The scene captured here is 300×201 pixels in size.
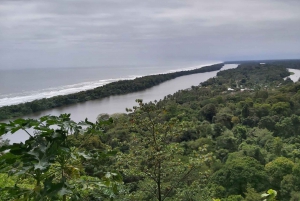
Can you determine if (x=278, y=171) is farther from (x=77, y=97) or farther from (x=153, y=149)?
(x=77, y=97)

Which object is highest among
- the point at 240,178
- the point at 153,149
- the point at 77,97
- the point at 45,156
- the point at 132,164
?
the point at 45,156

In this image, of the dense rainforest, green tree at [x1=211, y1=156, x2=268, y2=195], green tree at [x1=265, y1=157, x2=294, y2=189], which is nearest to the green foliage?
the dense rainforest

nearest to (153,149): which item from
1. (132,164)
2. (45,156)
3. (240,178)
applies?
(132,164)

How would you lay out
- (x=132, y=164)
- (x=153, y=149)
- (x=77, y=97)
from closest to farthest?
(x=153, y=149) → (x=132, y=164) → (x=77, y=97)

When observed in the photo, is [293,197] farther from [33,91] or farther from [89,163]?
[33,91]

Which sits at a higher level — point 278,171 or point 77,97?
point 77,97

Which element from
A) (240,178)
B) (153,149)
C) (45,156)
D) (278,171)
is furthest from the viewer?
(278,171)

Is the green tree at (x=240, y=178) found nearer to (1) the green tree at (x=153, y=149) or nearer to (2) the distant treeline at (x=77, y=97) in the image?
(2) the distant treeline at (x=77, y=97)

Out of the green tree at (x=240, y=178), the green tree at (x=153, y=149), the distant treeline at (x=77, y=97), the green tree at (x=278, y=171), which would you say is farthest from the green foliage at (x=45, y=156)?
the green tree at (x=278, y=171)

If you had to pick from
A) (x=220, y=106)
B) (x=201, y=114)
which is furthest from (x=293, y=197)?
(x=220, y=106)

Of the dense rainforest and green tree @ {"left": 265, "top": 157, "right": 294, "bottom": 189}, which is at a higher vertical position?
the dense rainforest

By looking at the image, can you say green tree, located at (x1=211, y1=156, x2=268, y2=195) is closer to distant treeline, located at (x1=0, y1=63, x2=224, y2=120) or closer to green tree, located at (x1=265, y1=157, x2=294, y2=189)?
green tree, located at (x1=265, y1=157, x2=294, y2=189)
